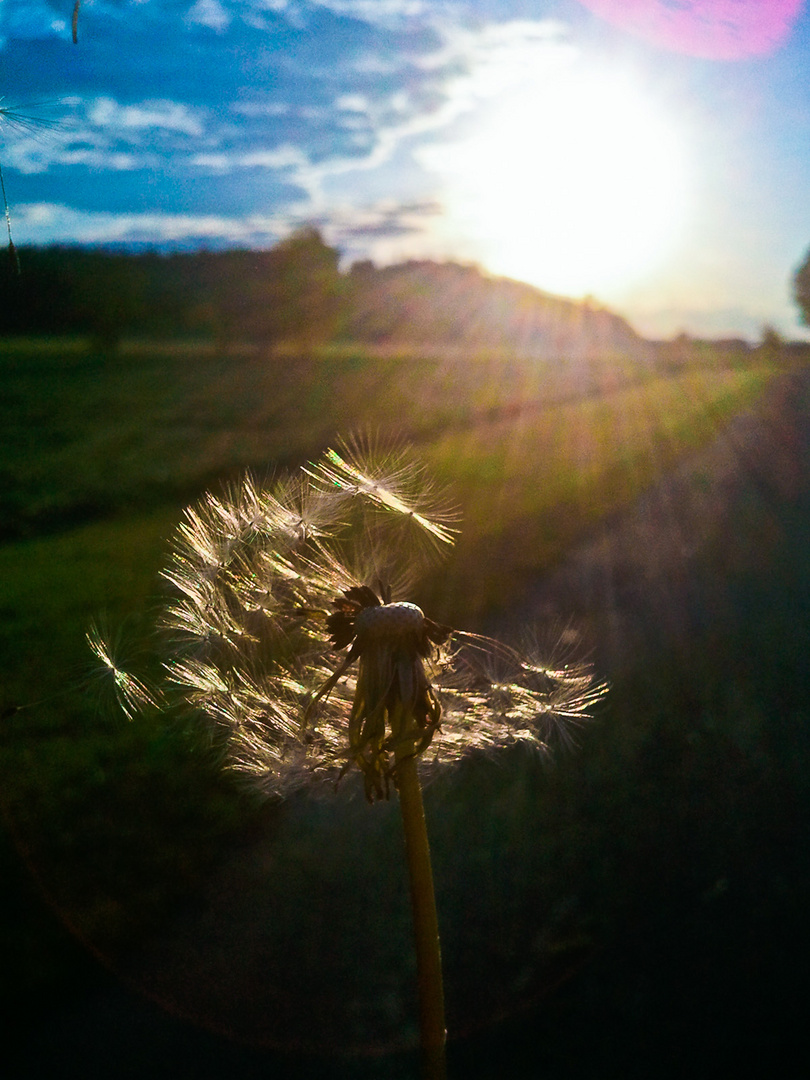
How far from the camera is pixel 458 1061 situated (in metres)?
2.67

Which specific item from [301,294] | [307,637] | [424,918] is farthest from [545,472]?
[424,918]

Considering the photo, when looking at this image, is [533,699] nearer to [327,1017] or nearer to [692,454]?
[327,1017]

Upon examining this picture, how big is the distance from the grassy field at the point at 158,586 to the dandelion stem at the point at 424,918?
68 cm

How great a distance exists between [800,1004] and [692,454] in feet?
33.3

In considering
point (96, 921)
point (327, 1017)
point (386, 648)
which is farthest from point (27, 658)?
point (386, 648)

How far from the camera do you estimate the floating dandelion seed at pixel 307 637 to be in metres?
1.45

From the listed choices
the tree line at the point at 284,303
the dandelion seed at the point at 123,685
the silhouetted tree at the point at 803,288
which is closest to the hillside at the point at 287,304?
the tree line at the point at 284,303

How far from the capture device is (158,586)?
2.00 meters

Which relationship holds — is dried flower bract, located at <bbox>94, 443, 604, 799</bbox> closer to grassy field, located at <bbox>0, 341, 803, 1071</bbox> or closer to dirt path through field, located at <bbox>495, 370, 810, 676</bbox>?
grassy field, located at <bbox>0, 341, 803, 1071</bbox>

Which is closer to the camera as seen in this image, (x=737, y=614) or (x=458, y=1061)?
(x=458, y=1061)

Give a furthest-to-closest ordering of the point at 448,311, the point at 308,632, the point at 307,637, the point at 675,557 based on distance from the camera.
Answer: the point at 448,311, the point at 675,557, the point at 307,637, the point at 308,632

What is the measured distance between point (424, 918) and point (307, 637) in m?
0.57

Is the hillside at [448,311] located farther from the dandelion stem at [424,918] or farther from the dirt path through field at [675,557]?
the dandelion stem at [424,918]

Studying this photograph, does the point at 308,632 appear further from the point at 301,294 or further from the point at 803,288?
the point at 803,288
